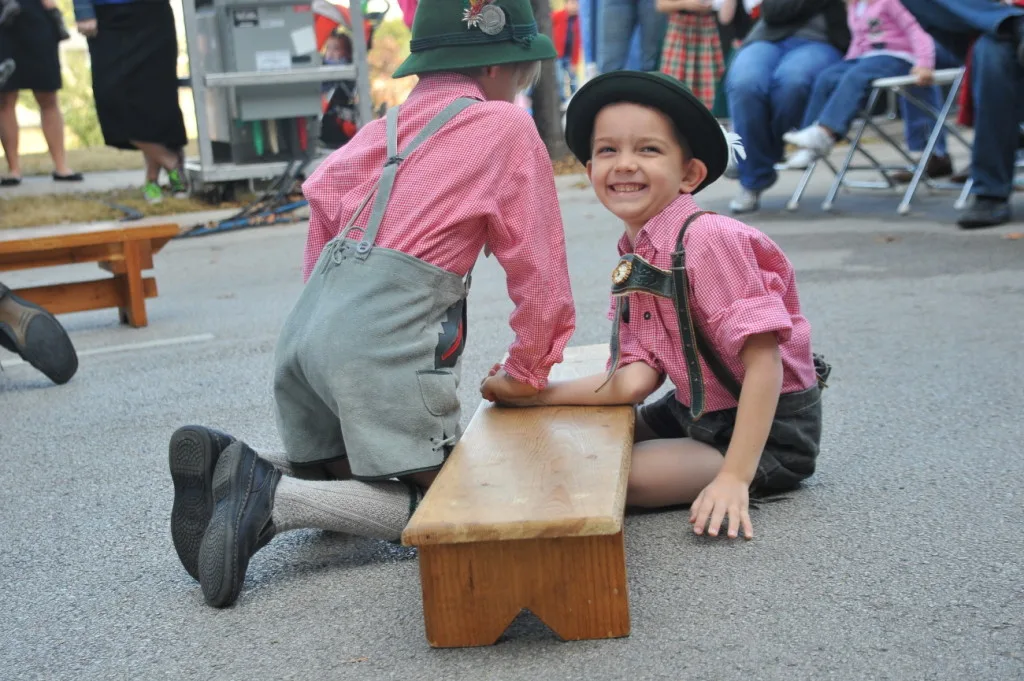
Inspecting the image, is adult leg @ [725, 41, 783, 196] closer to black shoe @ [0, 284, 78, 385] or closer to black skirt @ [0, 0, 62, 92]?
black shoe @ [0, 284, 78, 385]

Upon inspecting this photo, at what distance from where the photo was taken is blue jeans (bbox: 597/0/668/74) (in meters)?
9.47

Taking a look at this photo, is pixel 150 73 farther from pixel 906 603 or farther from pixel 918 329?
pixel 906 603

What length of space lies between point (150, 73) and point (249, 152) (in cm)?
103

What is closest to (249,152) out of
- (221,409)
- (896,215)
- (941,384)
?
(896,215)

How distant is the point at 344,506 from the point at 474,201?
2.25 ft

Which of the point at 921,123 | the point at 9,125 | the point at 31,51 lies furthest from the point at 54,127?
the point at 921,123

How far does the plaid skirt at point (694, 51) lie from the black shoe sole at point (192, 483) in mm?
6902

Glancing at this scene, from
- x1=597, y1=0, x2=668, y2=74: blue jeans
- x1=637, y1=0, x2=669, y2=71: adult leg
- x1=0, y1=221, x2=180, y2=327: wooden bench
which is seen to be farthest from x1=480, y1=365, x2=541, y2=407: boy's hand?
x1=637, y1=0, x2=669, y2=71: adult leg

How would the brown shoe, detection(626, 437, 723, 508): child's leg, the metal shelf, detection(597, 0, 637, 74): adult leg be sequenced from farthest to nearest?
detection(597, 0, 637, 74): adult leg < the metal shelf < the brown shoe < detection(626, 437, 723, 508): child's leg

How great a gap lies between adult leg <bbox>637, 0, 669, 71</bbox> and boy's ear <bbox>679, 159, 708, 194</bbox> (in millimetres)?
6896

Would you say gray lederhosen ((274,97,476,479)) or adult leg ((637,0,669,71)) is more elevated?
gray lederhosen ((274,97,476,479))

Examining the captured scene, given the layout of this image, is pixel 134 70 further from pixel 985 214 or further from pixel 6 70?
pixel 985 214

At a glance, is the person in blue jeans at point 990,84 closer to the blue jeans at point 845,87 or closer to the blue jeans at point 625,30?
the blue jeans at point 845,87

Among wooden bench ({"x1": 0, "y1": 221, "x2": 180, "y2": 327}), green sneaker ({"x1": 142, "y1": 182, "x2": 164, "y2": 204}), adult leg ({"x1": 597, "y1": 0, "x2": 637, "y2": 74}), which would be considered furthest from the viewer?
green sneaker ({"x1": 142, "y1": 182, "x2": 164, "y2": 204})
